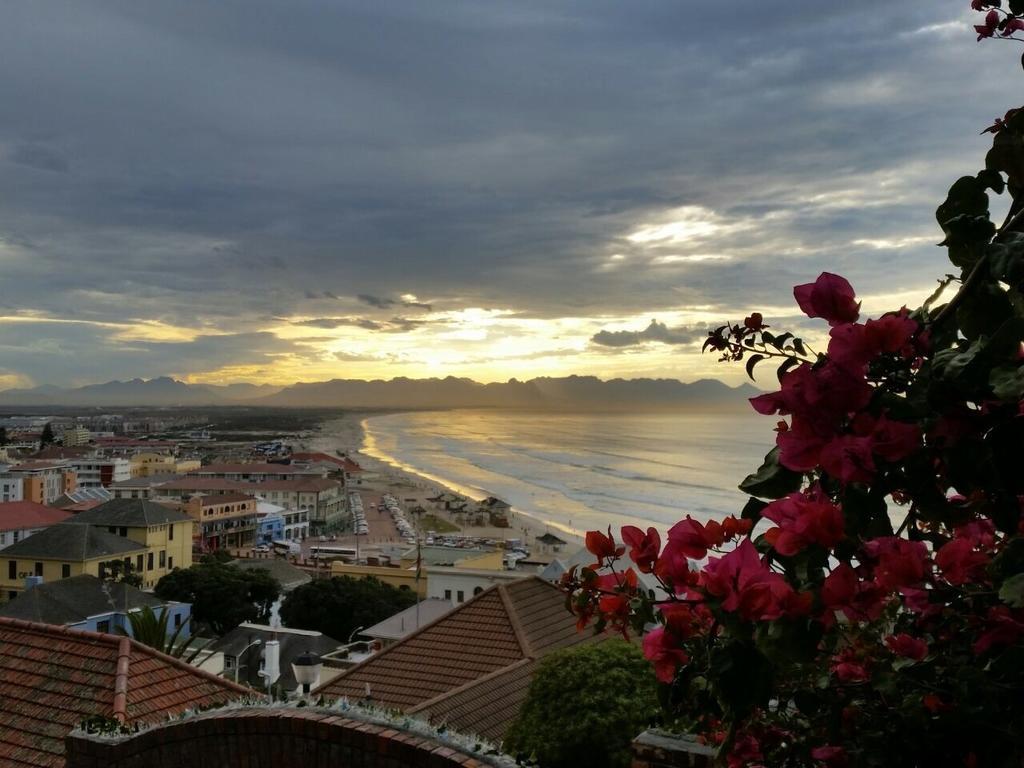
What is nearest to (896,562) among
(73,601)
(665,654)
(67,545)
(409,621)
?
(665,654)

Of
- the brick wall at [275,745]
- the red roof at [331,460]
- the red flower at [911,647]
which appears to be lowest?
the red roof at [331,460]

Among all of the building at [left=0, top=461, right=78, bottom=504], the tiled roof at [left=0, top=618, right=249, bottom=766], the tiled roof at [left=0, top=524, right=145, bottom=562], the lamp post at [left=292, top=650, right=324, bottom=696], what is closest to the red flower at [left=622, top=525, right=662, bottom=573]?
the tiled roof at [left=0, top=618, right=249, bottom=766]

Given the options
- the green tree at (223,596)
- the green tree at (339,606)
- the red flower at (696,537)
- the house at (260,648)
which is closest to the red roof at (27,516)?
the green tree at (223,596)

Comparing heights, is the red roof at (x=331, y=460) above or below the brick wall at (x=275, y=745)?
below

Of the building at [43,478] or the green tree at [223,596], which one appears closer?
the green tree at [223,596]

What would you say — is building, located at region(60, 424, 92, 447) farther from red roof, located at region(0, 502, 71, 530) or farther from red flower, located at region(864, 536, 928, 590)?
red flower, located at region(864, 536, 928, 590)

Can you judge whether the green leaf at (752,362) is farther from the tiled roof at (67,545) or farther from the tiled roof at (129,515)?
the tiled roof at (129,515)

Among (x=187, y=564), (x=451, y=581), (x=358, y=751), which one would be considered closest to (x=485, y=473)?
(x=187, y=564)
